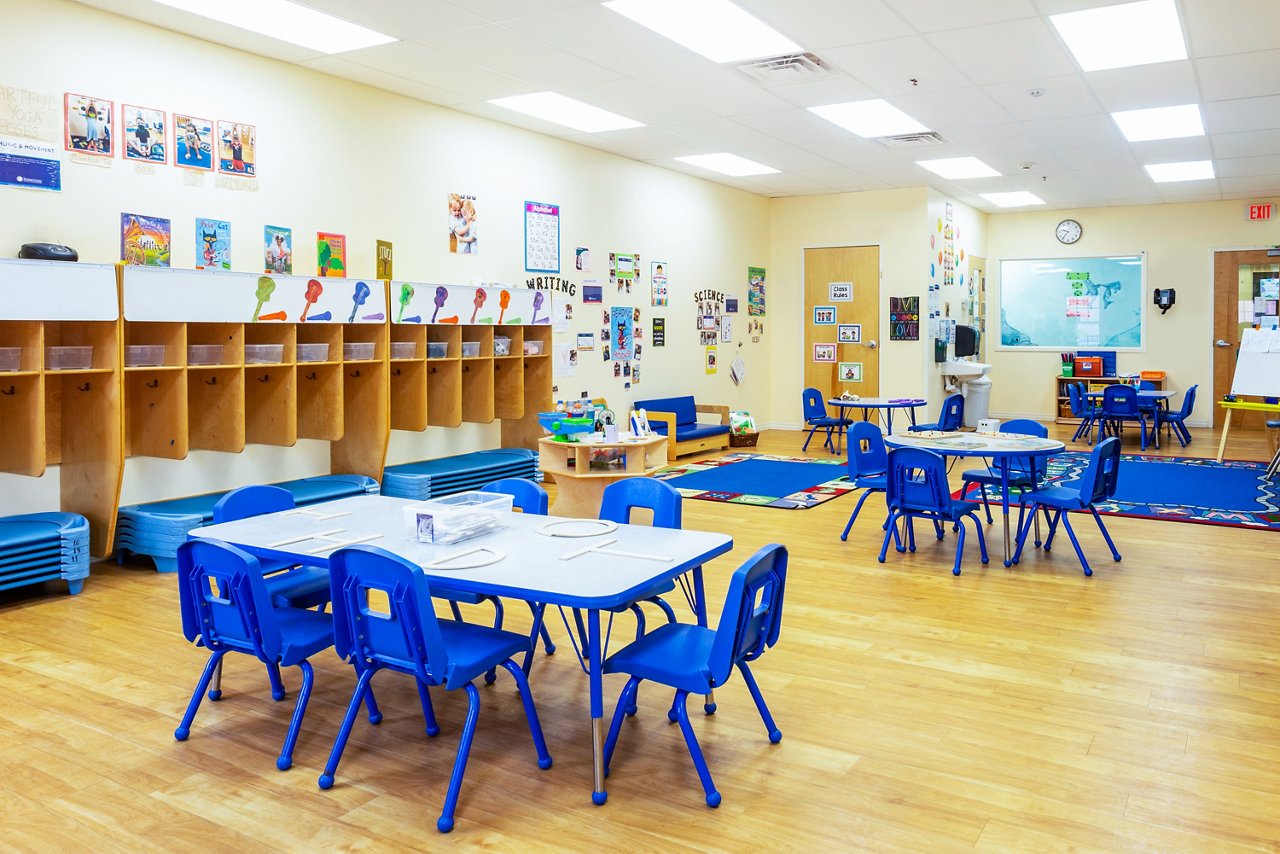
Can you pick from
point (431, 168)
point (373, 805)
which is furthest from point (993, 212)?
point (373, 805)

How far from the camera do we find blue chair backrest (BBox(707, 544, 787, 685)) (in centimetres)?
299

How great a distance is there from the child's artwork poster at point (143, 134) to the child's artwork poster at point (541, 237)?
348 cm

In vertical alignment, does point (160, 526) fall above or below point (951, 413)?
below

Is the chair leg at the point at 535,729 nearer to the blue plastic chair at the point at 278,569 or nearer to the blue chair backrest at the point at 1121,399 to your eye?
the blue plastic chair at the point at 278,569

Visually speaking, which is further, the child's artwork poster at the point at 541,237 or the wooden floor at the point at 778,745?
the child's artwork poster at the point at 541,237

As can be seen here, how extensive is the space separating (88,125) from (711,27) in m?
3.68

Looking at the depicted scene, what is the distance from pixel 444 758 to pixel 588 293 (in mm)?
6943

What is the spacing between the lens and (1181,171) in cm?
1127

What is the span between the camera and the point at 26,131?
17.9 ft

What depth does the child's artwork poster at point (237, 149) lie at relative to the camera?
6.45m

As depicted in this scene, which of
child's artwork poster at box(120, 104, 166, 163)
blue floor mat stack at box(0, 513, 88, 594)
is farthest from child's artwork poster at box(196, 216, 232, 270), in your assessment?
blue floor mat stack at box(0, 513, 88, 594)

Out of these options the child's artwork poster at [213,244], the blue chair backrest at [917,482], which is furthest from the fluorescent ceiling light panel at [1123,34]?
the child's artwork poster at [213,244]

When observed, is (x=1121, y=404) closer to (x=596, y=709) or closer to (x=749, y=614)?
(x=749, y=614)

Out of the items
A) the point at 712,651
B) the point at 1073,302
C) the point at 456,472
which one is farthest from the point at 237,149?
the point at 1073,302
